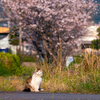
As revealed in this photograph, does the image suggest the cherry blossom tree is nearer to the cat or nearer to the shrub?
the shrub

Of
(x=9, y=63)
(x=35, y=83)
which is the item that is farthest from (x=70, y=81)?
(x=9, y=63)

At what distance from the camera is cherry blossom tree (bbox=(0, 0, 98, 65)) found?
12930mm

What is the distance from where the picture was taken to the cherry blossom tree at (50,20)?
12930mm

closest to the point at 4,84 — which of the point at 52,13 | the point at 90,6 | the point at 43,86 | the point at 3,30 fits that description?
the point at 43,86

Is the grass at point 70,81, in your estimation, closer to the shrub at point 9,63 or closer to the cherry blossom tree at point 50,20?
the cherry blossom tree at point 50,20

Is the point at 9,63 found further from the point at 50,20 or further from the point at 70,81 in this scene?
the point at 70,81

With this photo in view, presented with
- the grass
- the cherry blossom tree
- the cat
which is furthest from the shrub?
the cat

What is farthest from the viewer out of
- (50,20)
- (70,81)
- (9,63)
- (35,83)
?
(9,63)

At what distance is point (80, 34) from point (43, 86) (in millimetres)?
6681

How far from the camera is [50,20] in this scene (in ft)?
44.0

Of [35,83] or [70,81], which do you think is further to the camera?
[70,81]

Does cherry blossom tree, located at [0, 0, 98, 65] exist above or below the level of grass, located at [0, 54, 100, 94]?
above

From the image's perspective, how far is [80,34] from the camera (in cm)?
1472

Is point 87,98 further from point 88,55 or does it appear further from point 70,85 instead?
point 88,55
